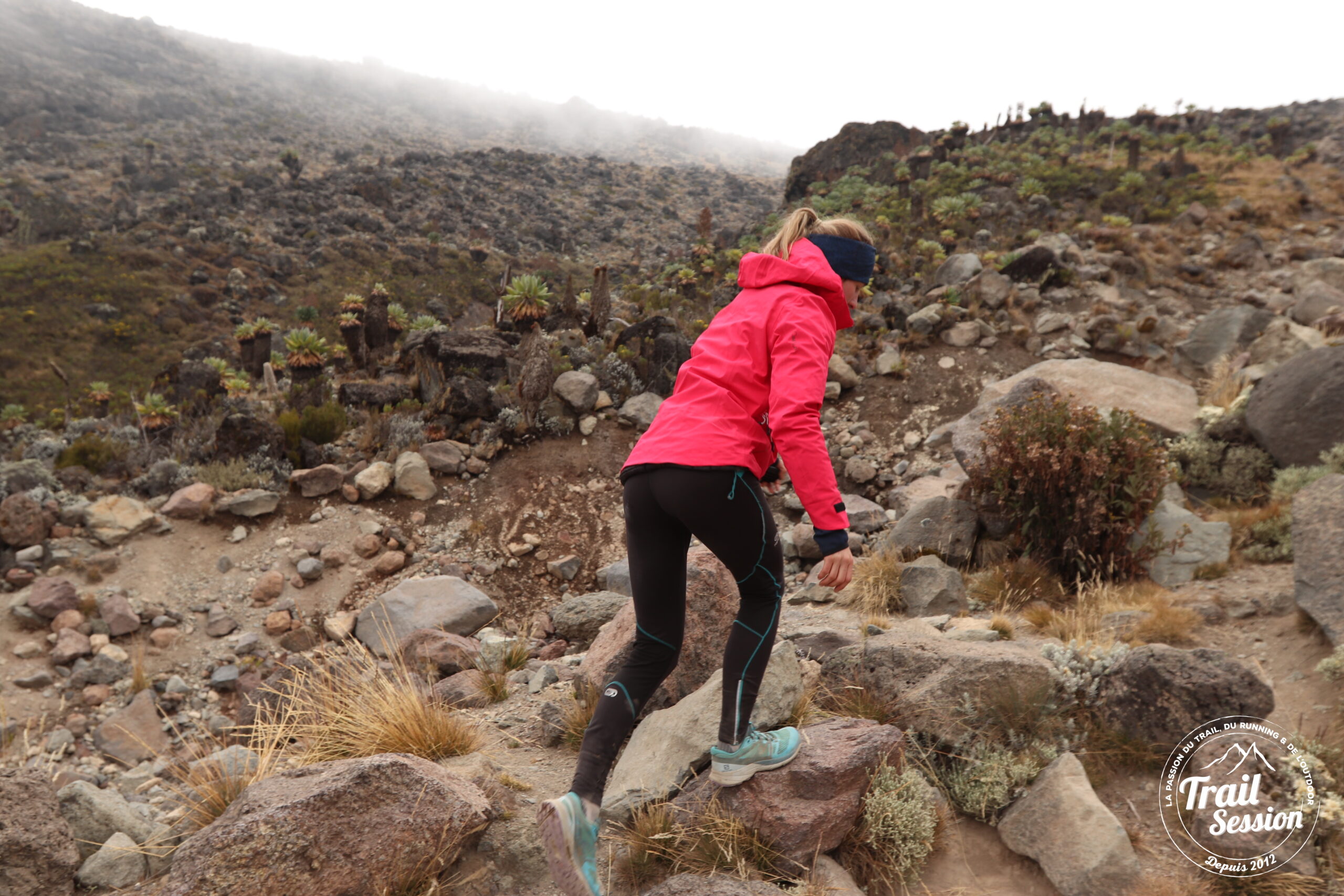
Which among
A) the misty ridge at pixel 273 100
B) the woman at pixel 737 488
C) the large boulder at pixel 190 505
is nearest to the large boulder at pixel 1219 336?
the woman at pixel 737 488

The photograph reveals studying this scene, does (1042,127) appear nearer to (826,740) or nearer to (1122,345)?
(1122,345)

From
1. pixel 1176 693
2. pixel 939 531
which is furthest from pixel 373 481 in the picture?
pixel 1176 693

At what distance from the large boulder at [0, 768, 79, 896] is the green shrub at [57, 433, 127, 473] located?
29.7 feet

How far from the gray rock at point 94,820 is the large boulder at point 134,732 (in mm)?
3383

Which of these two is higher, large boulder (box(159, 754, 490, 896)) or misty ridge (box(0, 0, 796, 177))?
misty ridge (box(0, 0, 796, 177))

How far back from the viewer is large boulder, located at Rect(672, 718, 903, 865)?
7.90 ft

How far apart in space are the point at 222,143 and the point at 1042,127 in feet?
190

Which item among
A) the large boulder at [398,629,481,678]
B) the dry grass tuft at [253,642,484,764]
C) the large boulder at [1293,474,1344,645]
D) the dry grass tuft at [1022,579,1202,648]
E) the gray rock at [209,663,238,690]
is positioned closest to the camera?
the dry grass tuft at [253,642,484,764]

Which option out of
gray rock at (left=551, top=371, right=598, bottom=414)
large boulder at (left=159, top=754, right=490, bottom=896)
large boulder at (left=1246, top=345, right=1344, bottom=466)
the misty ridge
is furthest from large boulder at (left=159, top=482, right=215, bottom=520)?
the misty ridge

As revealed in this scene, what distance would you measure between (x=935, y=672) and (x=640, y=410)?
305 inches

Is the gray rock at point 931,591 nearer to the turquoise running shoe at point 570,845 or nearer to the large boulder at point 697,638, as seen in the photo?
the large boulder at point 697,638

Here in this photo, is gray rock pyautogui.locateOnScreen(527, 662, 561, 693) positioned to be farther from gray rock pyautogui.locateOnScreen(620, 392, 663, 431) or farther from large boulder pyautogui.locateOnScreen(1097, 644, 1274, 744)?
gray rock pyautogui.locateOnScreen(620, 392, 663, 431)

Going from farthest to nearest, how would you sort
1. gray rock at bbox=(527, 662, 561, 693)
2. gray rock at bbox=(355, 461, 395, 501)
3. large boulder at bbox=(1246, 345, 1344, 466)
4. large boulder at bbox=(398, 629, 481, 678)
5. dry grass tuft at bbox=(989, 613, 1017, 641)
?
gray rock at bbox=(355, 461, 395, 501) → large boulder at bbox=(1246, 345, 1344, 466) → large boulder at bbox=(398, 629, 481, 678) → gray rock at bbox=(527, 662, 561, 693) → dry grass tuft at bbox=(989, 613, 1017, 641)

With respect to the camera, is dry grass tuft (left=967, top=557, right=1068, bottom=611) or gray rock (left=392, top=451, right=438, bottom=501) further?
gray rock (left=392, top=451, right=438, bottom=501)
